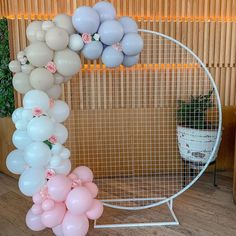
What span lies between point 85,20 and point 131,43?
36cm

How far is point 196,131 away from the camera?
2.87 metres

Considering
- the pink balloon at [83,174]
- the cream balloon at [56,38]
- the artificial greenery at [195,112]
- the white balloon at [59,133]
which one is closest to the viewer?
the cream balloon at [56,38]

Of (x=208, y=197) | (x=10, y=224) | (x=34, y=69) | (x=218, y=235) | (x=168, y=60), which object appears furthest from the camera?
(x=168, y=60)

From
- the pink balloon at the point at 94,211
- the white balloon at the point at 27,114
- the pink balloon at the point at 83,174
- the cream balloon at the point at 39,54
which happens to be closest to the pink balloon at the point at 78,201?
the pink balloon at the point at 94,211

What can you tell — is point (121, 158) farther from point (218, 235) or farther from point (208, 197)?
point (218, 235)

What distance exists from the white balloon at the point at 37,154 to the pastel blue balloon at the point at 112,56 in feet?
2.54

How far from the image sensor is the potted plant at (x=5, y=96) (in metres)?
3.31

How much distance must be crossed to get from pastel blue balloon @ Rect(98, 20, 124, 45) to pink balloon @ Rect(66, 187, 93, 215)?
42.9 inches

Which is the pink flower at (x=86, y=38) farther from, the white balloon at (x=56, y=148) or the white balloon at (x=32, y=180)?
the white balloon at (x=32, y=180)

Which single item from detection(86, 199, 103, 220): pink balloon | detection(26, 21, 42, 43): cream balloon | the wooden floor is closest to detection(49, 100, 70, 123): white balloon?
detection(26, 21, 42, 43): cream balloon

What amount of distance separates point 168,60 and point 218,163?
1.59m

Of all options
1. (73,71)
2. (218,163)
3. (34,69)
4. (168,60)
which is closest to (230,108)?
(218,163)

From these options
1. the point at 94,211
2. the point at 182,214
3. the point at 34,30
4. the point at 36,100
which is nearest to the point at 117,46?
the point at 34,30

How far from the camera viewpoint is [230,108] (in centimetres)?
360
